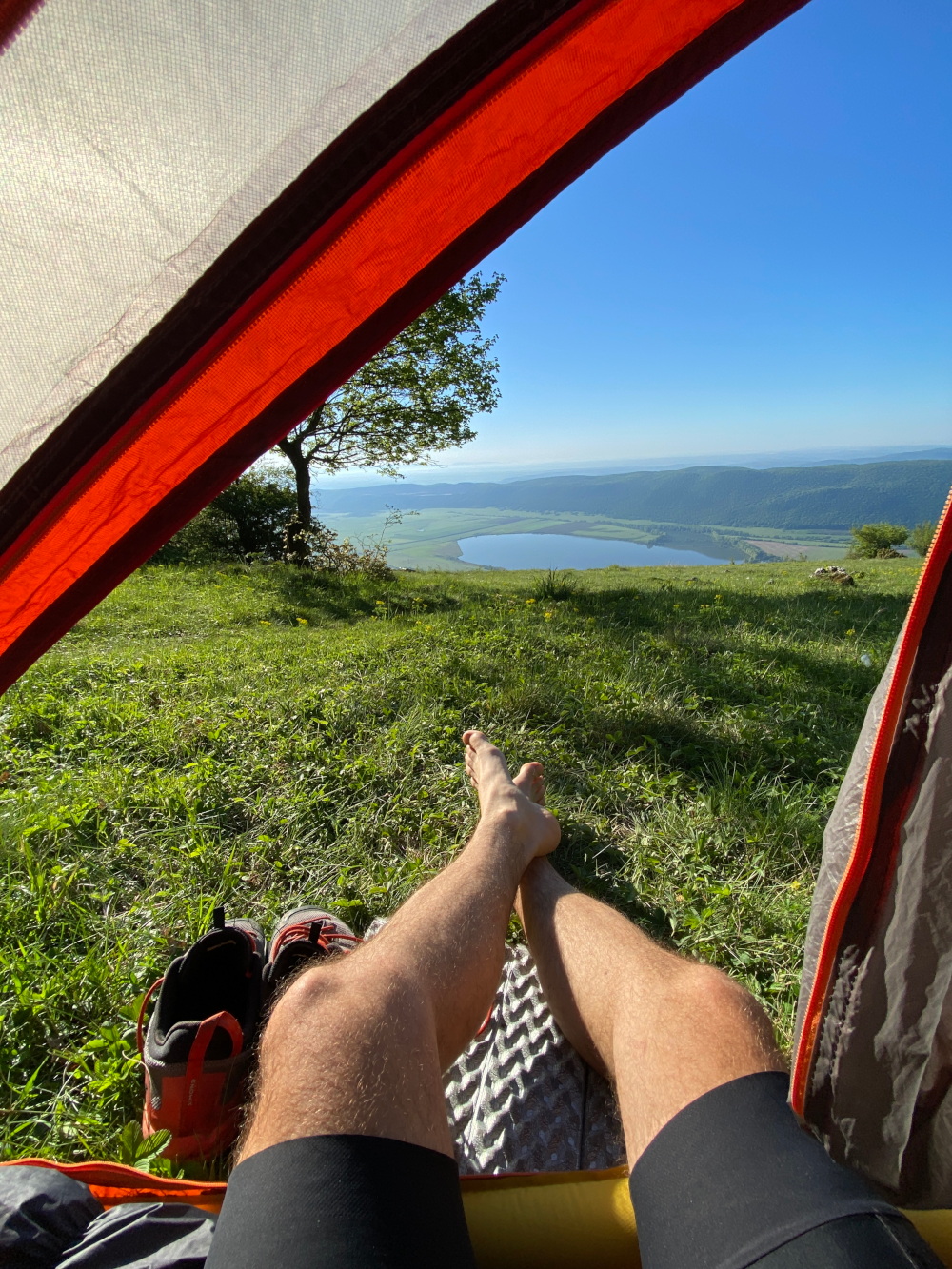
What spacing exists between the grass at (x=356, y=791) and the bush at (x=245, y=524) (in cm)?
867

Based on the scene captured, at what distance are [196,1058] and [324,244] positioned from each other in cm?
149

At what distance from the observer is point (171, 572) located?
8.59m

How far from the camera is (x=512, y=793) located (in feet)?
6.42

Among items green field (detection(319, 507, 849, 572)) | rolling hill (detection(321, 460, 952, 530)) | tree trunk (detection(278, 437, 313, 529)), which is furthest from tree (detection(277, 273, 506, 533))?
rolling hill (detection(321, 460, 952, 530))

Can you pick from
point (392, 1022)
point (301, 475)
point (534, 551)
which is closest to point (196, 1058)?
point (392, 1022)

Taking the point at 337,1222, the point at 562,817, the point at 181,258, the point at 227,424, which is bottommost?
the point at 562,817

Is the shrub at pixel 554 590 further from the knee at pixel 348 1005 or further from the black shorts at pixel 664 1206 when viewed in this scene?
the black shorts at pixel 664 1206

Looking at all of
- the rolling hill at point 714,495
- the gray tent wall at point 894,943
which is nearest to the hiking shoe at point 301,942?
the gray tent wall at point 894,943

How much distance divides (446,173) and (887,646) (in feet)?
13.1

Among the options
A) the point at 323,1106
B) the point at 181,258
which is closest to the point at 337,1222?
the point at 323,1106

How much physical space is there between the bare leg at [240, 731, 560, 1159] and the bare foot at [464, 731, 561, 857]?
0.28 metres

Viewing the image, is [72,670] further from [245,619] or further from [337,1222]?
[337,1222]

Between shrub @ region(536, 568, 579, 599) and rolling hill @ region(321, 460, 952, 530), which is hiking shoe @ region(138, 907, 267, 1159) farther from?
rolling hill @ region(321, 460, 952, 530)

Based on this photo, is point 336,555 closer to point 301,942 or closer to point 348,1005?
point 301,942
